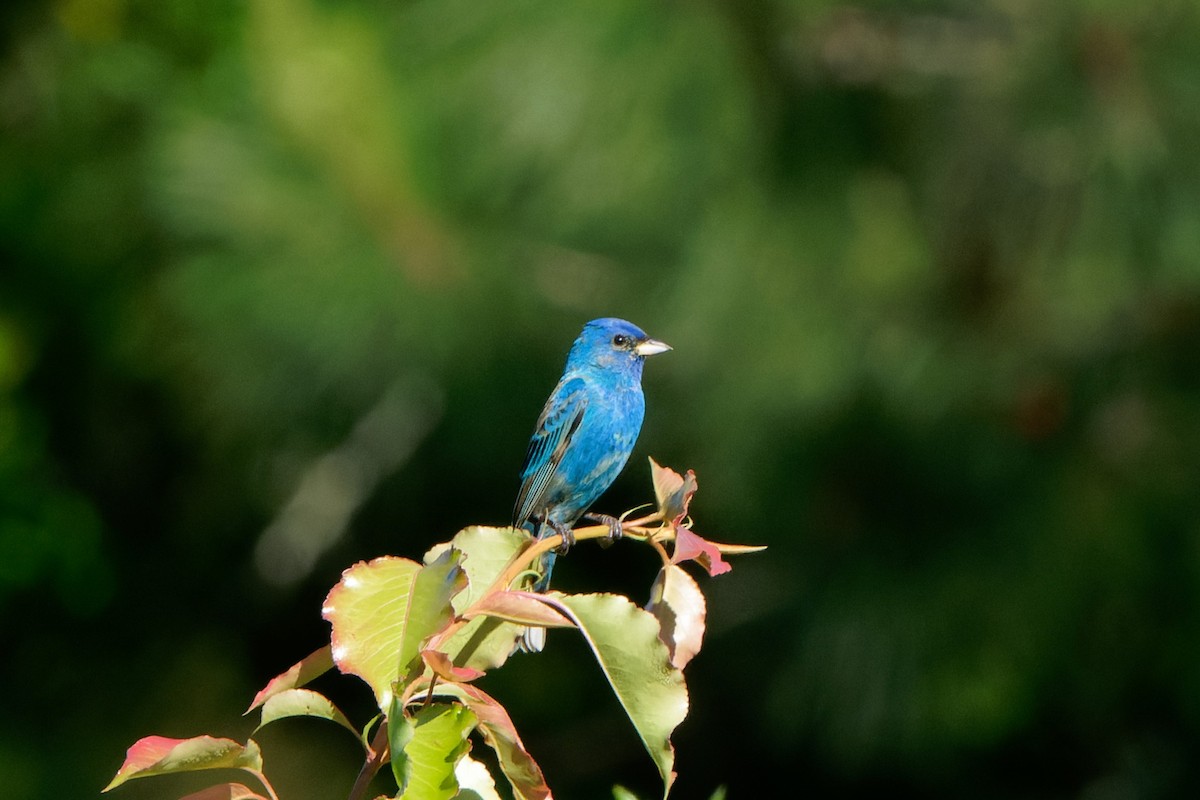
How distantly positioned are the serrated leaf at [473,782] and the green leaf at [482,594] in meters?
0.07

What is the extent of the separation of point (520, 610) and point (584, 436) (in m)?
1.47

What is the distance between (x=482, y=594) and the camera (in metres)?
1.12

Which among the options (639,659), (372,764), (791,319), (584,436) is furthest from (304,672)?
(791,319)

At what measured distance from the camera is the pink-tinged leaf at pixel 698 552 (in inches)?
41.5

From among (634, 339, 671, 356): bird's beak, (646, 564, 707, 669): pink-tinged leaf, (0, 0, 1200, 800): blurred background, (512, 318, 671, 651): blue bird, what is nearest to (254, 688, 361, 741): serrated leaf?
(646, 564, 707, 669): pink-tinged leaf

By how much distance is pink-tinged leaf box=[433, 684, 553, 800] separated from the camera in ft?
3.21

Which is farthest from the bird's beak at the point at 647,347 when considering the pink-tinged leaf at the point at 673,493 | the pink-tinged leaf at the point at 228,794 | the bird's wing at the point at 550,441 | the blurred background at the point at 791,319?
the pink-tinged leaf at the point at 228,794

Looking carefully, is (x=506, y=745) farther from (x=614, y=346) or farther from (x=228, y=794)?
(x=614, y=346)

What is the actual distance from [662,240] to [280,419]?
129cm

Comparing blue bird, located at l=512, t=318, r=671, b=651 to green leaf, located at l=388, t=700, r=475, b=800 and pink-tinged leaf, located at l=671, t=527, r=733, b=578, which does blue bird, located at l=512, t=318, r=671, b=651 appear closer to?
pink-tinged leaf, located at l=671, t=527, r=733, b=578

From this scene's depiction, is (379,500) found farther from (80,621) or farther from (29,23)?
(29,23)

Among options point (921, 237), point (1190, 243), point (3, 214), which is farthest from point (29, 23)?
point (1190, 243)

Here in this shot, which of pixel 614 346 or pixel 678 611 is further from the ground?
pixel 678 611

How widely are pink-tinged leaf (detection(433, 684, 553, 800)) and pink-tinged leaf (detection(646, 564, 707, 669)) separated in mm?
160
